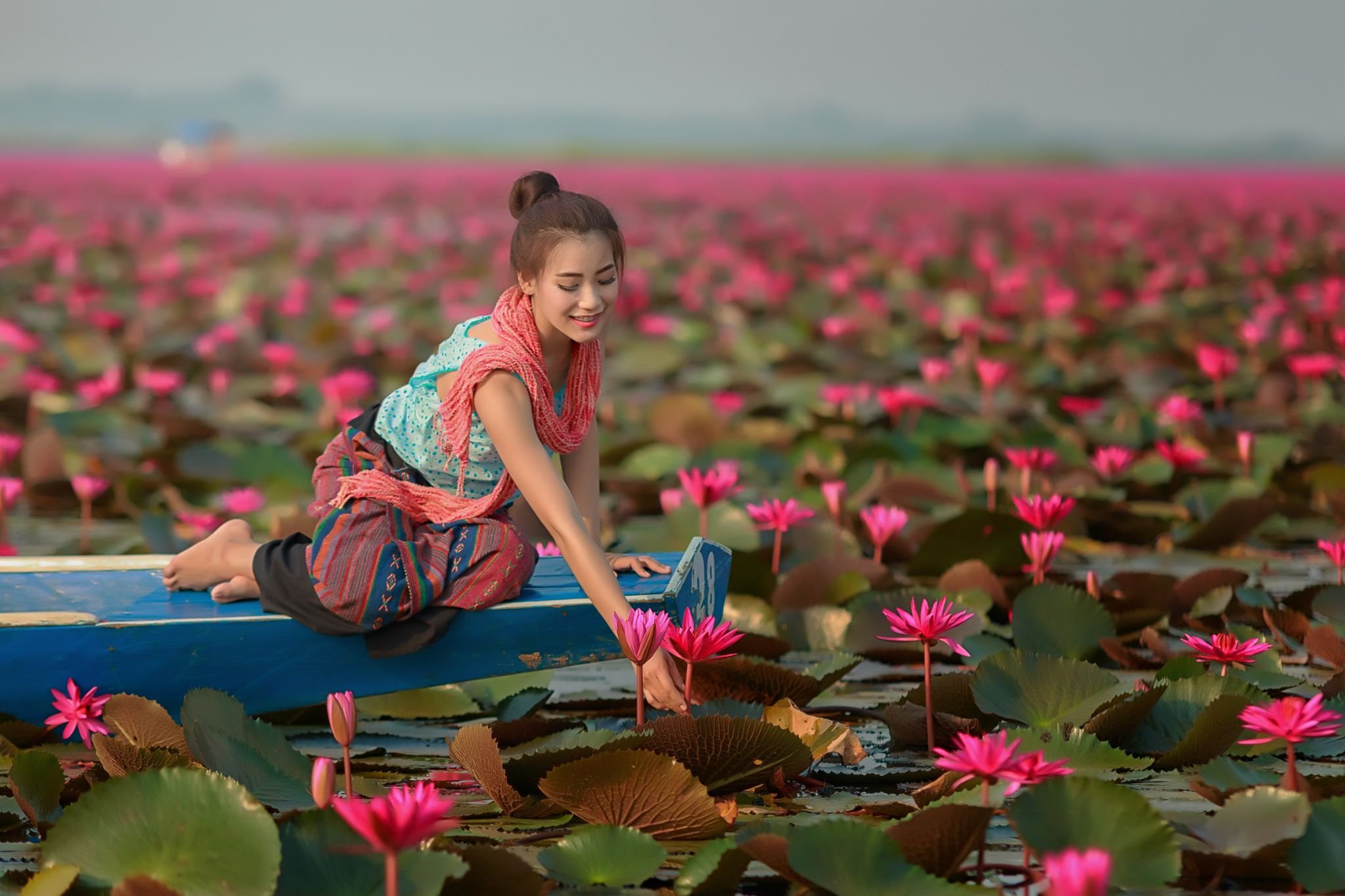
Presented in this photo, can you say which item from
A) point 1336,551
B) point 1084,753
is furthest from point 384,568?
point 1336,551

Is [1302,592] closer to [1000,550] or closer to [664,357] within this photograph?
[1000,550]

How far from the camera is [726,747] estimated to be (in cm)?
183

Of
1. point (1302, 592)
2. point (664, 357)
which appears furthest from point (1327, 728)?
point (664, 357)

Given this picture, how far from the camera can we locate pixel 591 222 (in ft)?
7.04

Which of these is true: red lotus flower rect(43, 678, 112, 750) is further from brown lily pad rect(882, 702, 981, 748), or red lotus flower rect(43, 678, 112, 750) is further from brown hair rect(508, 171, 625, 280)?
brown lily pad rect(882, 702, 981, 748)

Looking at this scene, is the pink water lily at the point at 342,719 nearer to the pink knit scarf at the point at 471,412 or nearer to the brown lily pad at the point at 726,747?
the brown lily pad at the point at 726,747

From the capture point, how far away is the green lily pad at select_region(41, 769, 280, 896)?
5.04ft

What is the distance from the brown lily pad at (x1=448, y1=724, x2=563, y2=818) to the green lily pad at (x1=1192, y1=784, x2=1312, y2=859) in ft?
2.23

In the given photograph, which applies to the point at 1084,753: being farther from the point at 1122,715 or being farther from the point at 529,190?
the point at 529,190

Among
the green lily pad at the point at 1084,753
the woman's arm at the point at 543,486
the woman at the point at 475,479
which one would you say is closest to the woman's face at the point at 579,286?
the woman at the point at 475,479

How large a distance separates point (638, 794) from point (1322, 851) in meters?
0.67

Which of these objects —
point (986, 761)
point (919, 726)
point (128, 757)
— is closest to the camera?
point (986, 761)

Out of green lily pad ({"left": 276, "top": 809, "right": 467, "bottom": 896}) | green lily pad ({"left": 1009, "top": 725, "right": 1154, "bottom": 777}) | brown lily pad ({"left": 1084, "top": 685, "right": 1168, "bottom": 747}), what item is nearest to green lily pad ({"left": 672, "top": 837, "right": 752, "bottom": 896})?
green lily pad ({"left": 276, "top": 809, "right": 467, "bottom": 896})

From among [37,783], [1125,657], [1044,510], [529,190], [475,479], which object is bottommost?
[1125,657]
